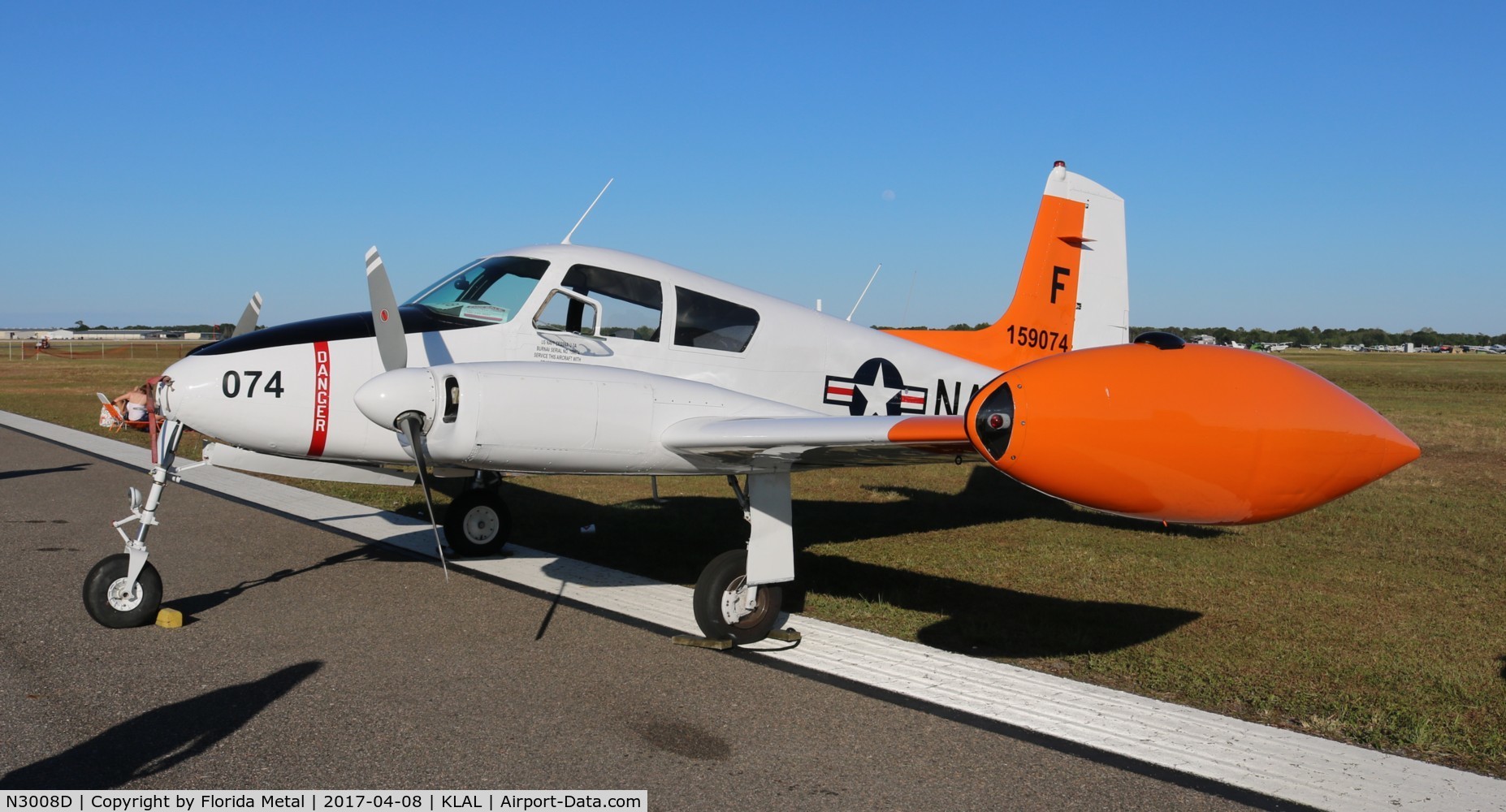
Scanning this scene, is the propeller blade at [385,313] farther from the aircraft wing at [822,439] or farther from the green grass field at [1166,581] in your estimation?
the green grass field at [1166,581]

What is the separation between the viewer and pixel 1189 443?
3.98m

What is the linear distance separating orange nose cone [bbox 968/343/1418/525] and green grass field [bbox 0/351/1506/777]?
2.07m

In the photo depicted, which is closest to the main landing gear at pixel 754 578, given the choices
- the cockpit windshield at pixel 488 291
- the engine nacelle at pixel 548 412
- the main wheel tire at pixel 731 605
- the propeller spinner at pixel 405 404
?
the main wheel tire at pixel 731 605

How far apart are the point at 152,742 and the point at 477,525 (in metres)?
A: 5.00

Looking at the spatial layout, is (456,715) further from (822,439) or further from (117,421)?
(117,421)

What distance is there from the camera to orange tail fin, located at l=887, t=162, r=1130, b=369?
11398mm

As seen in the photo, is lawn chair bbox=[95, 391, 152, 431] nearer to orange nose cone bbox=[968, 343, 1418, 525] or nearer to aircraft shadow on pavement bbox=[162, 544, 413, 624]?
aircraft shadow on pavement bbox=[162, 544, 413, 624]

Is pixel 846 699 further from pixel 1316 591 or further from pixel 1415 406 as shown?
pixel 1415 406

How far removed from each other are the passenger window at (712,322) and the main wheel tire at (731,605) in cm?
183

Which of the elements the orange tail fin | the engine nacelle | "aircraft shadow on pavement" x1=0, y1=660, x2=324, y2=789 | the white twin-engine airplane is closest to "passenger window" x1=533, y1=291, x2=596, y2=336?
the white twin-engine airplane

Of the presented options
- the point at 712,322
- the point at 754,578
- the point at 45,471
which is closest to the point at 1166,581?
the point at 754,578

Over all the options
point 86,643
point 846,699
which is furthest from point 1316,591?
point 86,643

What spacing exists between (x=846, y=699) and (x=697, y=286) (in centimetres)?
365

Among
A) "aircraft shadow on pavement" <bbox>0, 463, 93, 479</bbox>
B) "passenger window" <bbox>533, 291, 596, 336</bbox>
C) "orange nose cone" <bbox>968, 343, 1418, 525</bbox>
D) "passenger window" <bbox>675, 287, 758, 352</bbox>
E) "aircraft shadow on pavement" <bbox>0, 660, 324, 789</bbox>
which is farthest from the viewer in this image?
"aircraft shadow on pavement" <bbox>0, 463, 93, 479</bbox>
